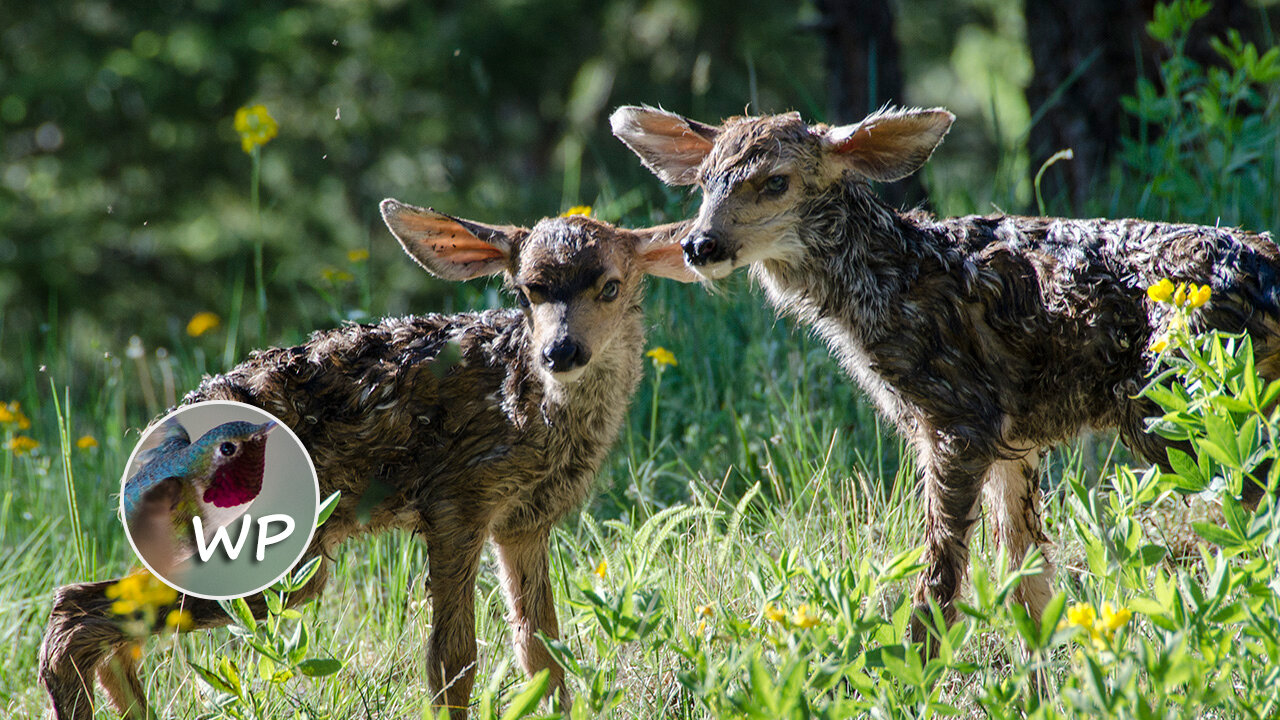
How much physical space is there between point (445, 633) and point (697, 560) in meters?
0.98

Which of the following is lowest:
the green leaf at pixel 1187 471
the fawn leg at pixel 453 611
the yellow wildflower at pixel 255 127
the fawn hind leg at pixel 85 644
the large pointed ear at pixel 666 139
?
the fawn leg at pixel 453 611

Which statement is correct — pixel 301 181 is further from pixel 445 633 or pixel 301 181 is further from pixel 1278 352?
pixel 1278 352

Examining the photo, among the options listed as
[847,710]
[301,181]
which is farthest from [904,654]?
[301,181]

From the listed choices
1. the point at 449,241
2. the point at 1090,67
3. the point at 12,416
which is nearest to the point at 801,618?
the point at 449,241

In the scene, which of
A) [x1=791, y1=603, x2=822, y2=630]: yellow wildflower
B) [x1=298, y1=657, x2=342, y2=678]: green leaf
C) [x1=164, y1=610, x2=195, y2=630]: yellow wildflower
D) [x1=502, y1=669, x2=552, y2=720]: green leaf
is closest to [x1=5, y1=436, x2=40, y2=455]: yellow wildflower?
[x1=164, y1=610, x2=195, y2=630]: yellow wildflower

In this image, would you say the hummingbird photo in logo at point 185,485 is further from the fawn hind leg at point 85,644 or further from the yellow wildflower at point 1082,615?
the yellow wildflower at point 1082,615

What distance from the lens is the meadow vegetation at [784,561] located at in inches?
101

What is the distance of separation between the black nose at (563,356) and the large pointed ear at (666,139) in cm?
80

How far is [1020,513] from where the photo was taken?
413 centimetres

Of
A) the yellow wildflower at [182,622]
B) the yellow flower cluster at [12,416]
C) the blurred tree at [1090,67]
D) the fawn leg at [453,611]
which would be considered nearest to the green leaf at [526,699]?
the yellow wildflower at [182,622]

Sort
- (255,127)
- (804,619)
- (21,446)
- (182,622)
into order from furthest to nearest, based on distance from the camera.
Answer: (21,446)
(255,127)
(182,622)
(804,619)

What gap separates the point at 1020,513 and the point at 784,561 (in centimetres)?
139

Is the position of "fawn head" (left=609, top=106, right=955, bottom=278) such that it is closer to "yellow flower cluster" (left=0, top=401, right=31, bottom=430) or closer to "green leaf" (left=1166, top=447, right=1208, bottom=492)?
"green leaf" (left=1166, top=447, right=1208, bottom=492)

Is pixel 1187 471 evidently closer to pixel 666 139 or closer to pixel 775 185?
pixel 775 185
